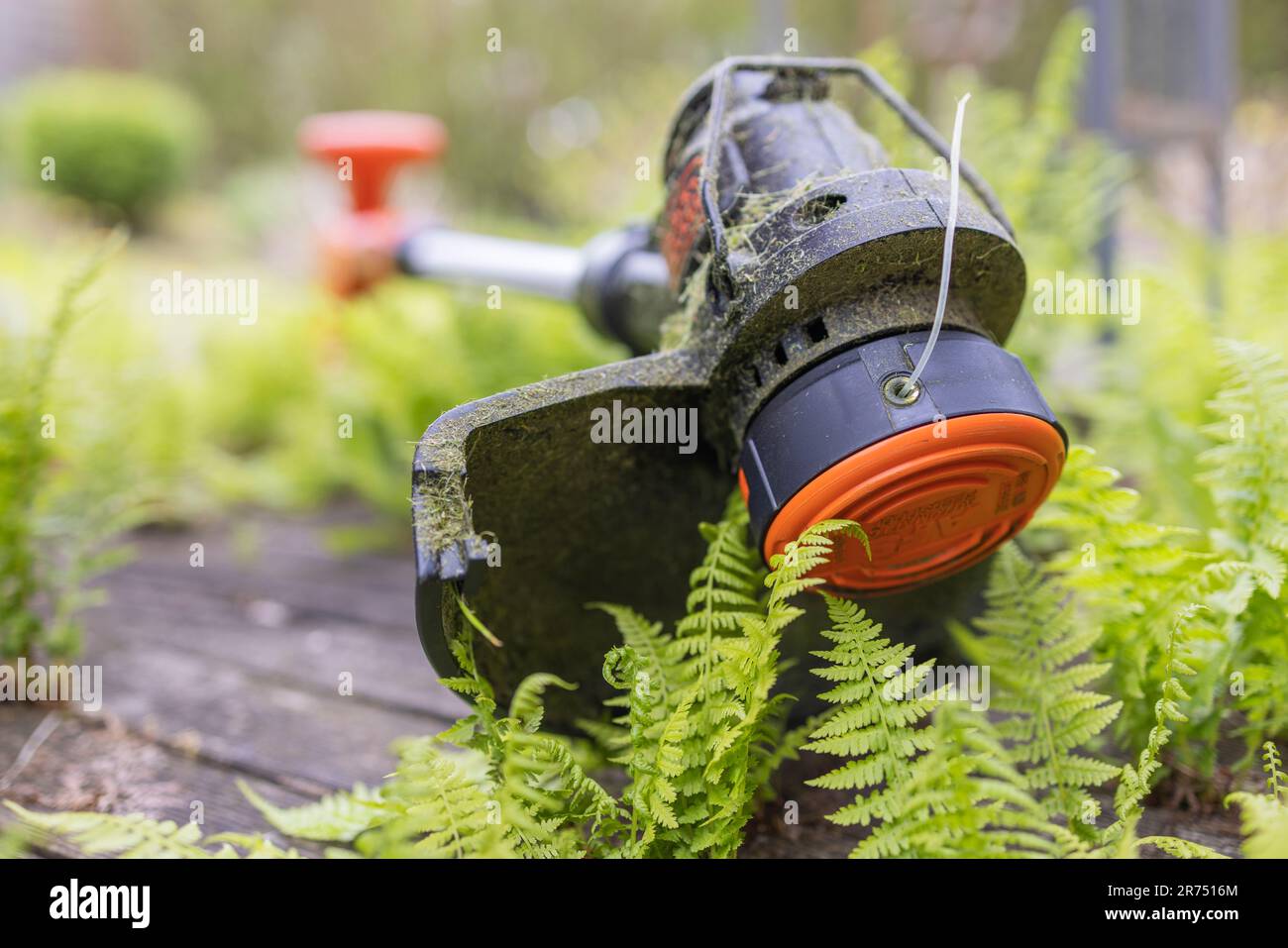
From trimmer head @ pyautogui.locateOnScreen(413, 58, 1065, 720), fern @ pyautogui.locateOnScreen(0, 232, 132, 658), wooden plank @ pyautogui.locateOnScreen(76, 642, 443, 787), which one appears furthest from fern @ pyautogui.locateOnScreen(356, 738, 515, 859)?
fern @ pyautogui.locateOnScreen(0, 232, 132, 658)

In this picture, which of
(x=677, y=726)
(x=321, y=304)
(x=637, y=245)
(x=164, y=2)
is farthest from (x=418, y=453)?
(x=164, y=2)

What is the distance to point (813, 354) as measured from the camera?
1.01 metres

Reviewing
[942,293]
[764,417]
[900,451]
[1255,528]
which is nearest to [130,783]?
[764,417]

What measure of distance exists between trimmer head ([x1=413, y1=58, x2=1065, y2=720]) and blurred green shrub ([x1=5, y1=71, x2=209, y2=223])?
12986mm

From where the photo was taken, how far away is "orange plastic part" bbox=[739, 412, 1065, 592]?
36.5 inches

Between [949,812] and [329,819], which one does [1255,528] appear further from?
[329,819]

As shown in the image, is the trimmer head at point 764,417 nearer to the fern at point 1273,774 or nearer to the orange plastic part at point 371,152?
the fern at point 1273,774

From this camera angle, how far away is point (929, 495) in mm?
966

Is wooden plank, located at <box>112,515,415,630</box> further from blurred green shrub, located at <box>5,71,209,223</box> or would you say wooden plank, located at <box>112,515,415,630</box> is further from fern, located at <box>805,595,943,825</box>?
blurred green shrub, located at <box>5,71,209,223</box>

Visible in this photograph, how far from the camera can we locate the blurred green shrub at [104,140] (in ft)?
39.4

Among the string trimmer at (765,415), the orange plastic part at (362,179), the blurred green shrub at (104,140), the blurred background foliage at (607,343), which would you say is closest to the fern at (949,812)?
the string trimmer at (765,415)

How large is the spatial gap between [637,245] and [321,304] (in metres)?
2.04
